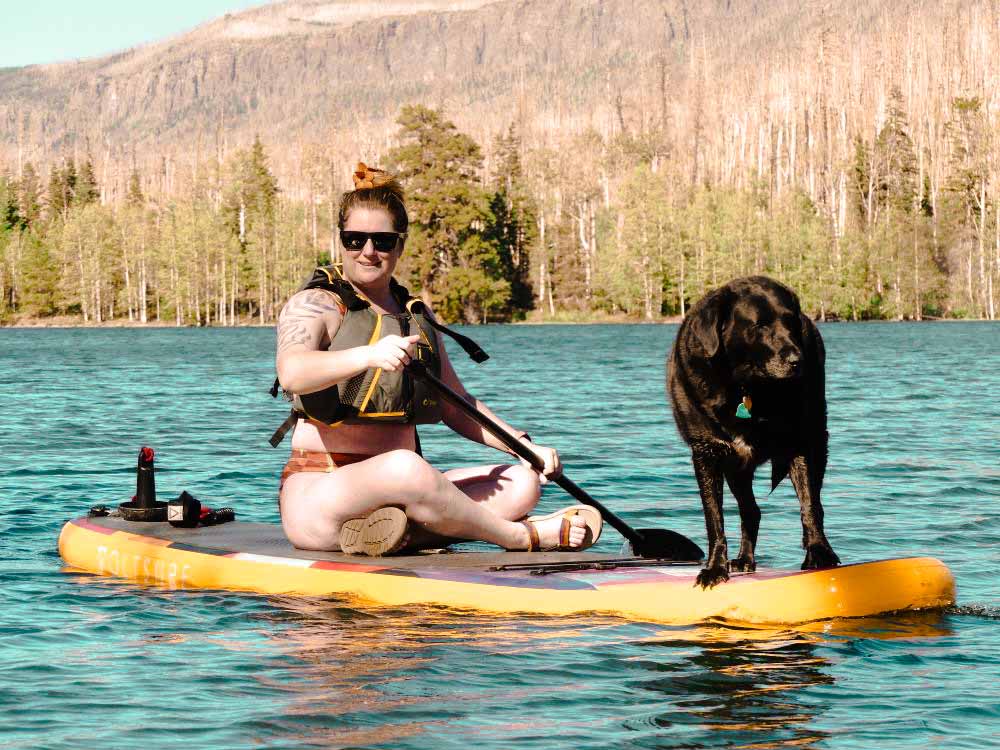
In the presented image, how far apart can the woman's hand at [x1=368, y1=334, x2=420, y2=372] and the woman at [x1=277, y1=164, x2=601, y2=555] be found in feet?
0.55

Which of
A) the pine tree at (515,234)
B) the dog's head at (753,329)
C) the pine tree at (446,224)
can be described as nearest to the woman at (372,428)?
the dog's head at (753,329)

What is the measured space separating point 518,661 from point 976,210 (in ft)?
308

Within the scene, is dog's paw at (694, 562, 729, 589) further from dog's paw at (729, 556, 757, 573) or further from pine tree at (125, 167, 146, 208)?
pine tree at (125, 167, 146, 208)

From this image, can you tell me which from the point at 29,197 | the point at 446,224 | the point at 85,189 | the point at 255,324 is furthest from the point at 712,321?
the point at 85,189

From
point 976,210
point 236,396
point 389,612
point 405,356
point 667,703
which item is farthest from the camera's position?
point 976,210

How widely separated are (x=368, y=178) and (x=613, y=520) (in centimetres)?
221

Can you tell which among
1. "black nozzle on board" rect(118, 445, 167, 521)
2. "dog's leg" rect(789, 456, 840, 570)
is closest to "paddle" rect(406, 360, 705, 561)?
"dog's leg" rect(789, 456, 840, 570)

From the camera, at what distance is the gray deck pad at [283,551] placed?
723 centimetres

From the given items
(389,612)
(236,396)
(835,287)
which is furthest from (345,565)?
(835,287)

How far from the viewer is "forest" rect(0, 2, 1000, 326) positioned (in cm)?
8525

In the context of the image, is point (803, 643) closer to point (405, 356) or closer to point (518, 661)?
point (518, 661)

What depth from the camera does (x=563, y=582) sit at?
6.86m

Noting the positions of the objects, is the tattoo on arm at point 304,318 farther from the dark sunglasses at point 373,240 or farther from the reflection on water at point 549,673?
the reflection on water at point 549,673

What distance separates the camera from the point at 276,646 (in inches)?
261
